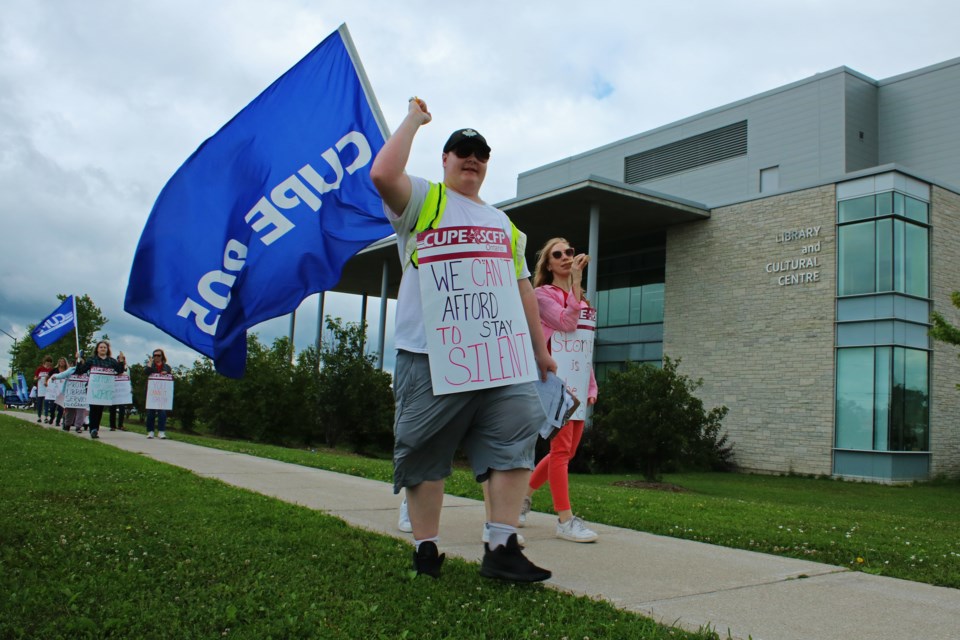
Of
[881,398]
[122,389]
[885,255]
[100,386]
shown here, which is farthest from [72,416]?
[885,255]

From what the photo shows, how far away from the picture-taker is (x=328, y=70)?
575cm

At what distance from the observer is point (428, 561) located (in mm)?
3783

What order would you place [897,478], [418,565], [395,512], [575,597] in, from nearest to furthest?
[575,597], [418,565], [395,512], [897,478]

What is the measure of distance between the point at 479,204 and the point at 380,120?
2.04m

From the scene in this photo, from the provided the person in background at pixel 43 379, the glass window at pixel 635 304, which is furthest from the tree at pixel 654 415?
the person in background at pixel 43 379

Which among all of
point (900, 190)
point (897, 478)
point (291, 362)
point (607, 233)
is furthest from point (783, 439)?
point (291, 362)

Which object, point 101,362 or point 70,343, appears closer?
point 101,362

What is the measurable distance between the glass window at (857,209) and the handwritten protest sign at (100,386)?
65.3 feet

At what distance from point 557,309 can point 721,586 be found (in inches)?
85.2

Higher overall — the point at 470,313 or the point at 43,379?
the point at 470,313

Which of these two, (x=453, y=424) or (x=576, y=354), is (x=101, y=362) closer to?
(x=576, y=354)

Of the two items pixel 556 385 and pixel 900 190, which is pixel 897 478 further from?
pixel 556 385

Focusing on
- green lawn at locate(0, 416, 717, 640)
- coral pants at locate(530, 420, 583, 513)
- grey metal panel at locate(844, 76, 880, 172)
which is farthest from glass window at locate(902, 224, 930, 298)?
green lawn at locate(0, 416, 717, 640)

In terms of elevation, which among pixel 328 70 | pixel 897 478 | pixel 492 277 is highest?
pixel 328 70
